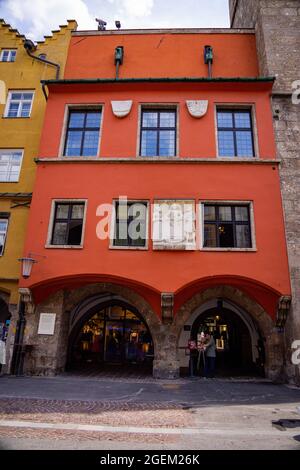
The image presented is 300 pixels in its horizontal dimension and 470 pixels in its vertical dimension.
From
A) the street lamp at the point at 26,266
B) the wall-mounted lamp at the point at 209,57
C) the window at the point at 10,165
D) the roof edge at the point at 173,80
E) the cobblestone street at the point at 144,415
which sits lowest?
the cobblestone street at the point at 144,415

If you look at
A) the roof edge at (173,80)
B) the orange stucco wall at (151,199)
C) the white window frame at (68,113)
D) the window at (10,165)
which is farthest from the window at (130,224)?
the roof edge at (173,80)

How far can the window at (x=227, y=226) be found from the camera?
11109mm

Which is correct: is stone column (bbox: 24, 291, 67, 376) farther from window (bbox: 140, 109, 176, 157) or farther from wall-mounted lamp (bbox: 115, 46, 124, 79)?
wall-mounted lamp (bbox: 115, 46, 124, 79)

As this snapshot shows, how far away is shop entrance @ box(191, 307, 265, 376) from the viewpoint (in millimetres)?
12995

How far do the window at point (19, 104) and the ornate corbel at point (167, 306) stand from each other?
1083 centimetres

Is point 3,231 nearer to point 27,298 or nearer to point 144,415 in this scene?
point 27,298

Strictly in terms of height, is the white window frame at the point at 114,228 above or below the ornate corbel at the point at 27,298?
above

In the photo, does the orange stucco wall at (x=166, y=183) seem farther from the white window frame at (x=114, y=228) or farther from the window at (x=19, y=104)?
the window at (x=19, y=104)

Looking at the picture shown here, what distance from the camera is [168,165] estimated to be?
11.9 metres

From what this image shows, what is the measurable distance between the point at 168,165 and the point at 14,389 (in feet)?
30.0

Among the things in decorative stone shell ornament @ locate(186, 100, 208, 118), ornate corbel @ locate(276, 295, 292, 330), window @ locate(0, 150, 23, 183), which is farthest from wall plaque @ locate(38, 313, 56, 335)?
decorative stone shell ornament @ locate(186, 100, 208, 118)

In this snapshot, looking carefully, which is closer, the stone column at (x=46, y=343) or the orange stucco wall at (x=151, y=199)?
the orange stucco wall at (x=151, y=199)

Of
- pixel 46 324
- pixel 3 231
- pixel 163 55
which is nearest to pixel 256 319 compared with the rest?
pixel 46 324

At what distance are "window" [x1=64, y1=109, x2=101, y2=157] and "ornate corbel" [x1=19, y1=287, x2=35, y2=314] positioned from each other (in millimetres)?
5760
